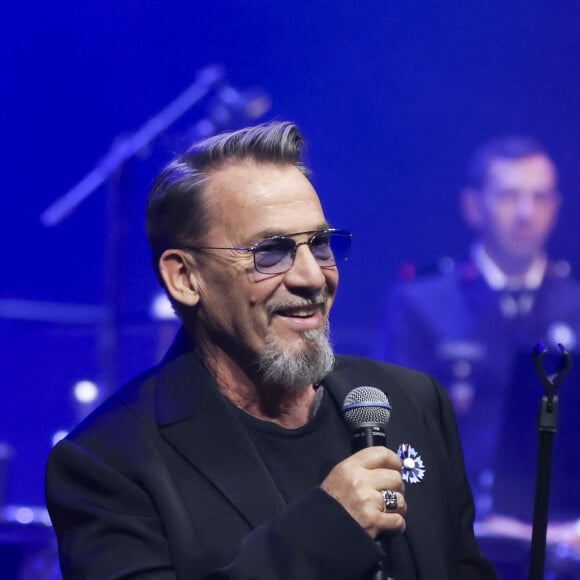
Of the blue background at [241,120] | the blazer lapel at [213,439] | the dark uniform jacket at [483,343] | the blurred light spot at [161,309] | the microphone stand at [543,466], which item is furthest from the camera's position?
the blue background at [241,120]

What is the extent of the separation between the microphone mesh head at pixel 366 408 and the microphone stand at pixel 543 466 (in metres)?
0.28

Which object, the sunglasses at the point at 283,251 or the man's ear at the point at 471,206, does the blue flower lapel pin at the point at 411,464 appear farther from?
the man's ear at the point at 471,206

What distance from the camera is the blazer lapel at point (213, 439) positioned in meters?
1.97

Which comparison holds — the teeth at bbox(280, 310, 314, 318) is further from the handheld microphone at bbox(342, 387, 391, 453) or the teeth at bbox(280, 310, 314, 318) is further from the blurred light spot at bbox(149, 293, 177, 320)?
the blurred light spot at bbox(149, 293, 177, 320)

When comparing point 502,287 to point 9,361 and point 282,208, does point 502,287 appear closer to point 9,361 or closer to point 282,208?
point 9,361

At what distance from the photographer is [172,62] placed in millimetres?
5176

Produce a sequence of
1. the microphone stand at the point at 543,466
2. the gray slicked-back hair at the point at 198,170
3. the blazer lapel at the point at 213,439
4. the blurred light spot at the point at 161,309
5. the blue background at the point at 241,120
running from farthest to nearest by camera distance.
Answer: the blue background at the point at 241,120 < the blurred light spot at the point at 161,309 < the gray slicked-back hair at the point at 198,170 < the blazer lapel at the point at 213,439 < the microphone stand at the point at 543,466

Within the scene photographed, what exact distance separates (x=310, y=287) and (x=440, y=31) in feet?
12.4

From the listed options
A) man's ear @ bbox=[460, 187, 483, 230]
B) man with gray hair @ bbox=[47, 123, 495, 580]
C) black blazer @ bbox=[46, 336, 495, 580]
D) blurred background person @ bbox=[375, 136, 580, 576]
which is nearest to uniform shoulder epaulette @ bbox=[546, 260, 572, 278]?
blurred background person @ bbox=[375, 136, 580, 576]

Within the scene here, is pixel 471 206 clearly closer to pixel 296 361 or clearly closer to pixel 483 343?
pixel 483 343

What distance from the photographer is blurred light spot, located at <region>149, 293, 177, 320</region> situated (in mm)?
4906

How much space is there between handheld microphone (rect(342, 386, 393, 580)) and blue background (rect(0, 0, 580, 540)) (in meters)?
3.03

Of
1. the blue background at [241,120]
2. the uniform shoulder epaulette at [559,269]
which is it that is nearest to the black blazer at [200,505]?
the blue background at [241,120]

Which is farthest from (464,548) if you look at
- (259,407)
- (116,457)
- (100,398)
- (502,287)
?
(502,287)
